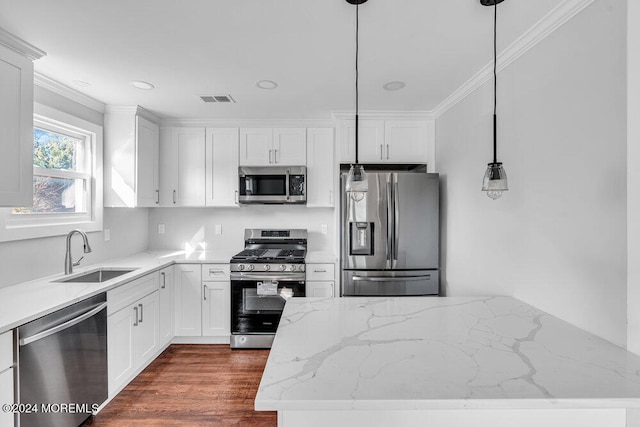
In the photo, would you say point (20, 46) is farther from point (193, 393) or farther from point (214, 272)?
point (193, 393)

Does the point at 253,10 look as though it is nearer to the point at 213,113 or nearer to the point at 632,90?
the point at 632,90

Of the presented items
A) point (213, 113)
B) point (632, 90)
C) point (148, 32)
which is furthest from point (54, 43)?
point (632, 90)

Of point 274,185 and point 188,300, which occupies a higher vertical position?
point 274,185

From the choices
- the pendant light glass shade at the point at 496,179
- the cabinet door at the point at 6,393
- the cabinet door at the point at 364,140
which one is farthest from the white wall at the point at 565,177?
the cabinet door at the point at 6,393

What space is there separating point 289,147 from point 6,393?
2759mm

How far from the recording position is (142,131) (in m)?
3.14

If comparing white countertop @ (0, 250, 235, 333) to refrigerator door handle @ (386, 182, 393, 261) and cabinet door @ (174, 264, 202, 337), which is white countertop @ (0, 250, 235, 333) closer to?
cabinet door @ (174, 264, 202, 337)

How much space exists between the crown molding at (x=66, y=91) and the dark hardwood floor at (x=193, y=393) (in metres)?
2.34

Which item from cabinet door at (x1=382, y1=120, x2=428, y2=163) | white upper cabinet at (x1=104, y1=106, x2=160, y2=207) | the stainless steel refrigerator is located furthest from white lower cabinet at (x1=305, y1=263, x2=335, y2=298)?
white upper cabinet at (x1=104, y1=106, x2=160, y2=207)

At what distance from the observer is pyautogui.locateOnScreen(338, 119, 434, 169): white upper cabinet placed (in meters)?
3.22

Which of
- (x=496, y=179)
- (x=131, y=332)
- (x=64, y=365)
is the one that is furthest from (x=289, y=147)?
(x=64, y=365)

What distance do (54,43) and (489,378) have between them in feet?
8.83

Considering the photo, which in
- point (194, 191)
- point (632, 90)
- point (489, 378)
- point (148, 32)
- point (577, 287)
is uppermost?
point (148, 32)

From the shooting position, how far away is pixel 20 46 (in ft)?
5.99
